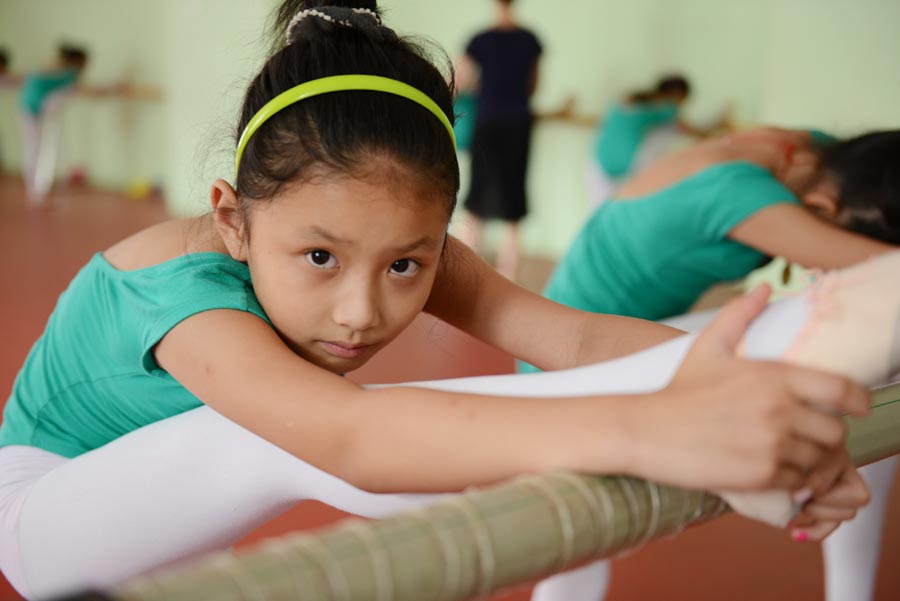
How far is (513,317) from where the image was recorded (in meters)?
0.99

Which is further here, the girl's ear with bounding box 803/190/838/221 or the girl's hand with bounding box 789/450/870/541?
the girl's ear with bounding box 803/190/838/221

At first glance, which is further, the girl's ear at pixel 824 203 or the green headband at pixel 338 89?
the girl's ear at pixel 824 203

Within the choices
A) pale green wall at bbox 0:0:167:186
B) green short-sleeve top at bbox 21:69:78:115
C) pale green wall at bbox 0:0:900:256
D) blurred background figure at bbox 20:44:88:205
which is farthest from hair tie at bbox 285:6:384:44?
pale green wall at bbox 0:0:167:186

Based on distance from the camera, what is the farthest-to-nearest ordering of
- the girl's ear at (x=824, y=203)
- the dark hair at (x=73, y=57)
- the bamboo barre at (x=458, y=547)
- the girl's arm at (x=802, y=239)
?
the dark hair at (x=73, y=57) < the girl's ear at (x=824, y=203) < the girl's arm at (x=802, y=239) < the bamboo barre at (x=458, y=547)

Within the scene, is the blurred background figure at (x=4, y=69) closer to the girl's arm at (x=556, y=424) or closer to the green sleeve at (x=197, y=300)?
the green sleeve at (x=197, y=300)

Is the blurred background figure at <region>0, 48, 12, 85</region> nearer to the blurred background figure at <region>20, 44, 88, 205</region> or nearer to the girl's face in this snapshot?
the blurred background figure at <region>20, 44, 88, 205</region>

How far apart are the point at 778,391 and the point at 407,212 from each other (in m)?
0.38

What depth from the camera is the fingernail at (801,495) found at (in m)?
0.49

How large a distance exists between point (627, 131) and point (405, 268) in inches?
144

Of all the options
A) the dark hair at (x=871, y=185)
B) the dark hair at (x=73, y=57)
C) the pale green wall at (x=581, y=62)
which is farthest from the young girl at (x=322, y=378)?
the dark hair at (x=73, y=57)

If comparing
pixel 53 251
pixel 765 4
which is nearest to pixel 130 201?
pixel 53 251

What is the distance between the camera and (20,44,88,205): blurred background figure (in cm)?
625

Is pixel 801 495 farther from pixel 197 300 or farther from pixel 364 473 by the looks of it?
pixel 197 300

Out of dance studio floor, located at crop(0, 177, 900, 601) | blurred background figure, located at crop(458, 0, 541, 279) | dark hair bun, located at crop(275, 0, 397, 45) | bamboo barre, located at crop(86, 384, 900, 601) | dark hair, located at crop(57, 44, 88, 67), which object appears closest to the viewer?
bamboo barre, located at crop(86, 384, 900, 601)
